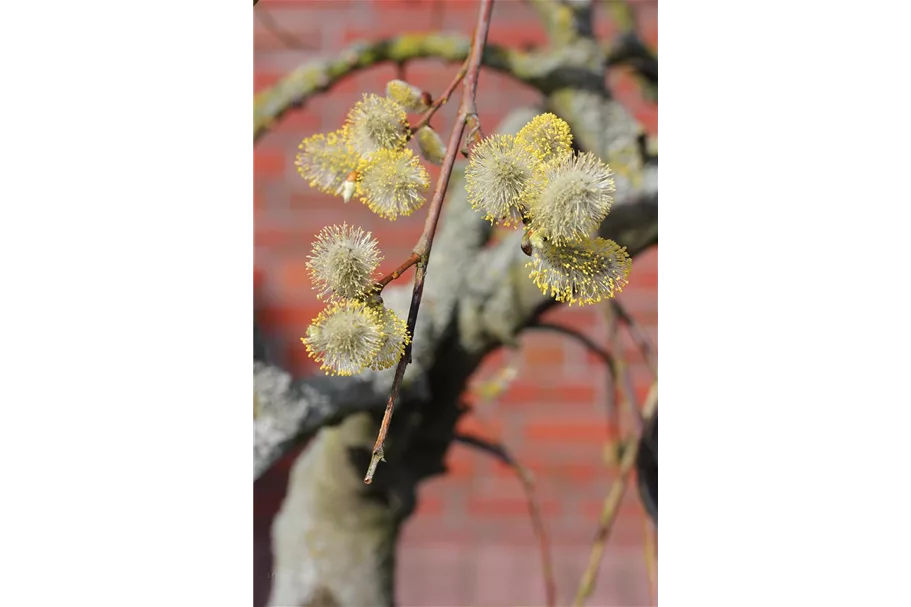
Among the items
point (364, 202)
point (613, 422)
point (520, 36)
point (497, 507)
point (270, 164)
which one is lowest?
point (497, 507)

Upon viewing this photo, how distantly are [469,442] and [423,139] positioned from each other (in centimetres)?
34

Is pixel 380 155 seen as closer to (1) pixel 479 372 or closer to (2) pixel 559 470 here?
(1) pixel 479 372

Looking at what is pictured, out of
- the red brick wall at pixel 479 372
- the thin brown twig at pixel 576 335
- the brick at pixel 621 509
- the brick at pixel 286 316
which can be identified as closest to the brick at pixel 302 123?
the red brick wall at pixel 479 372

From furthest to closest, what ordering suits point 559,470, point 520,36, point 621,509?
point 559,470, point 621,509, point 520,36

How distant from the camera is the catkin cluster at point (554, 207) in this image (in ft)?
0.80

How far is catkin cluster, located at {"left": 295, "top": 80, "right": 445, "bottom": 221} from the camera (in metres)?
0.29

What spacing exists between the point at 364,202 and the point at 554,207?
86 mm

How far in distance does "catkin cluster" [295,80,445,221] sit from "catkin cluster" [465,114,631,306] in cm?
3

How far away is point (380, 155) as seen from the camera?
29 cm

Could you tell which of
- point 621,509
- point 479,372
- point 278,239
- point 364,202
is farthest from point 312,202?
point 621,509

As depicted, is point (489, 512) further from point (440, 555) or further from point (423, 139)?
point (423, 139)

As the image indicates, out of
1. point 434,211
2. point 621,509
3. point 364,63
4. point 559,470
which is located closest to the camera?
point 434,211

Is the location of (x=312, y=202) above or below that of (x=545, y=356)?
above
